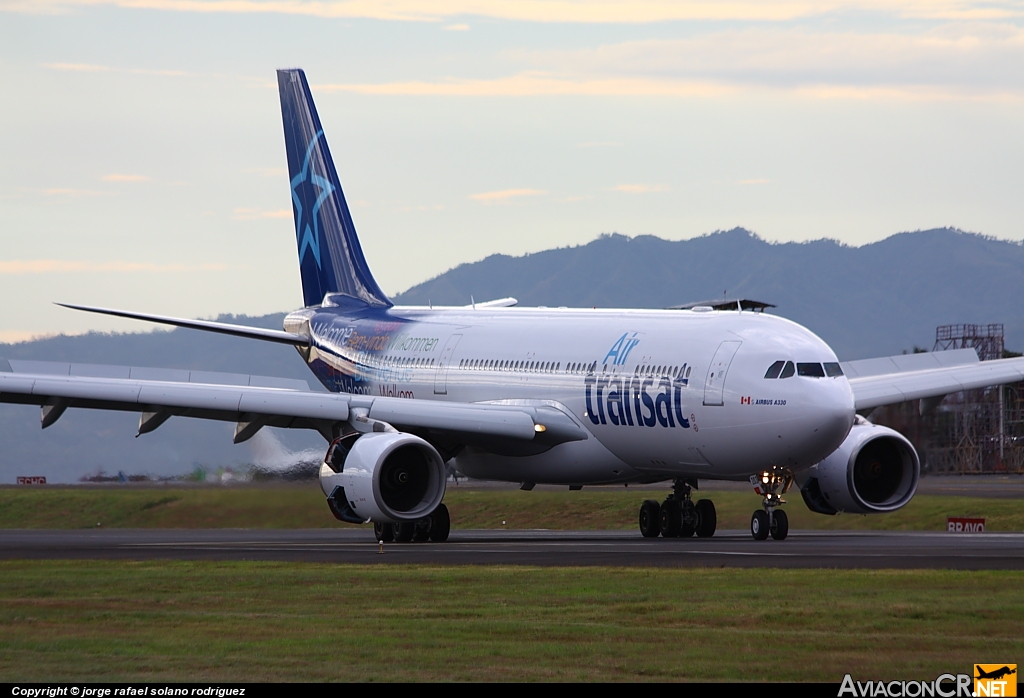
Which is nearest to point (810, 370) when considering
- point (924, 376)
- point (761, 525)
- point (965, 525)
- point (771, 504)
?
point (771, 504)

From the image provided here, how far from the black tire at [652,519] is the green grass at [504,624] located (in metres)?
9.37

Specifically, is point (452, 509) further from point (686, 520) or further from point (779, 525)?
point (779, 525)

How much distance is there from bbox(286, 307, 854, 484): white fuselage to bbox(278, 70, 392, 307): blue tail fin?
5339 millimetres

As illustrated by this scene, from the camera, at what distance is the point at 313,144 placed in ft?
145

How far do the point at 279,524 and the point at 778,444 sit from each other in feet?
37.1

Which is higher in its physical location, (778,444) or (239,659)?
(778,444)

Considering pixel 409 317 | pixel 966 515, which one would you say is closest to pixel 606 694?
pixel 966 515

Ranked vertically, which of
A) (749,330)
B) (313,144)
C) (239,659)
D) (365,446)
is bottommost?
(239,659)

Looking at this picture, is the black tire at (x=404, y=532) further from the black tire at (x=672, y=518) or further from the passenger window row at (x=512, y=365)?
the black tire at (x=672, y=518)

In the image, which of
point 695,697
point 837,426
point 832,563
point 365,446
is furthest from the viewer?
point 365,446

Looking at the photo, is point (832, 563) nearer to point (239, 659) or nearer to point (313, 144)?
point (239, 659)

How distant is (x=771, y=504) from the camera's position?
28438 millimetres

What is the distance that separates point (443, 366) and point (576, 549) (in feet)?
31.4

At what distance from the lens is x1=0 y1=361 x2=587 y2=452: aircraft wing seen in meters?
30.5
